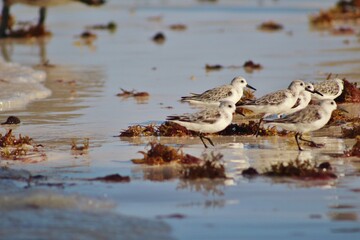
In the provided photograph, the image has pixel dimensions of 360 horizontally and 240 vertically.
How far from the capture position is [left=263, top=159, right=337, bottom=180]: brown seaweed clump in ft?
26.8

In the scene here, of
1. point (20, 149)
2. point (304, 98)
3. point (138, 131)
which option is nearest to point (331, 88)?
point (304, 98)

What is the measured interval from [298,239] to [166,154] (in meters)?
2.71

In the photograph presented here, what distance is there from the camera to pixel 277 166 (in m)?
8.37

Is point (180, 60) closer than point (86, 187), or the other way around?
point (86, 187)

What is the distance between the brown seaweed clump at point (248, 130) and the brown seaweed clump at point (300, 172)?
2304 millimetres

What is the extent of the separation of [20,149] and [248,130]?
2.62 metres

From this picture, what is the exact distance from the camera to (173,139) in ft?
34.5

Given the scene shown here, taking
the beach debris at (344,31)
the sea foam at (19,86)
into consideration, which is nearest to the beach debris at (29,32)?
the sea foam at (19,86)

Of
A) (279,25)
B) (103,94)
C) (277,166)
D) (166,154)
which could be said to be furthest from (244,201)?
(279,25)

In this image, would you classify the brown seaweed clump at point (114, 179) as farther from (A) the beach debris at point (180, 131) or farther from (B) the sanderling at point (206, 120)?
(A) the beach debris at point (180, 131)

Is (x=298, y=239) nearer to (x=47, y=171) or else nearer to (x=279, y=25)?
(x=47, y=171)

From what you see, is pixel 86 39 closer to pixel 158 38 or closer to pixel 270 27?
pixel 158 38

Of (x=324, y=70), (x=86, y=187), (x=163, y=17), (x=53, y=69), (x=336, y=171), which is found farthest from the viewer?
(x=163, y=17)

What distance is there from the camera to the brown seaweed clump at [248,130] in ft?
35.0
